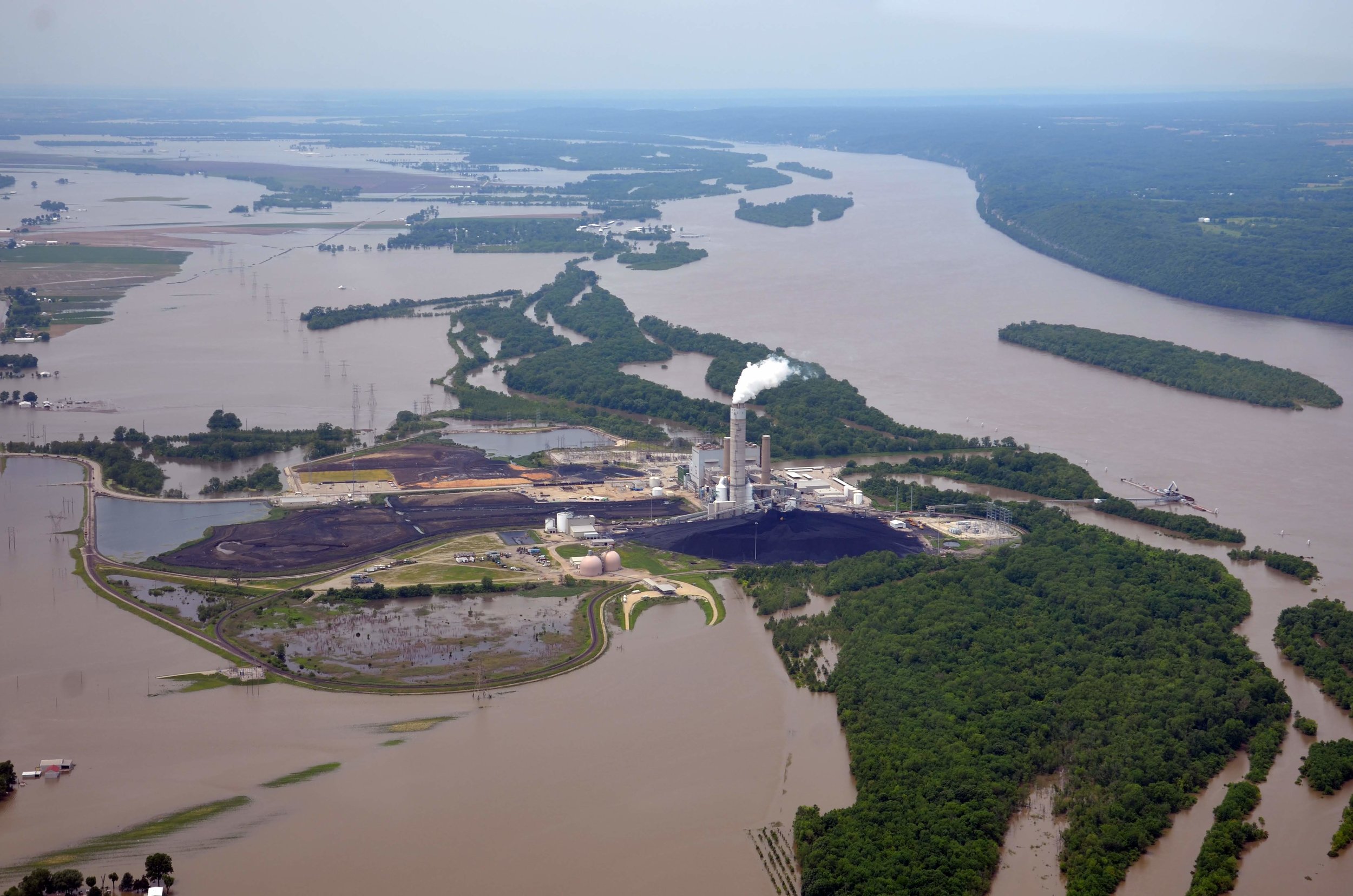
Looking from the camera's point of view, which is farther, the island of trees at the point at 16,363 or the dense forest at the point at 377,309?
the dense forest at the point at 377,309

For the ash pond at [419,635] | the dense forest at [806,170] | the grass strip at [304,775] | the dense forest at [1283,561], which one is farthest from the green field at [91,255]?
the dense forest at [806,170]

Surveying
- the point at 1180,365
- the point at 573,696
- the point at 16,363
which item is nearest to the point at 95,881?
the point at 573,696

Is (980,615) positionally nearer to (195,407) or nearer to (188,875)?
(188,875)

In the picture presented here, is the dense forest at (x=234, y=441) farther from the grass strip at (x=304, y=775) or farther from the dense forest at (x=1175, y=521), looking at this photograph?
the dense forest at (x=1175, y=521)

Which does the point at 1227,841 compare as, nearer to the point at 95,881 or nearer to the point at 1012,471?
the point at 95,881

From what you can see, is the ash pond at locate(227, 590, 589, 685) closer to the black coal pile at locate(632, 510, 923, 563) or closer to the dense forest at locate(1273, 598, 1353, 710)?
the black coal pile at locate(632, 510, 923, 563)
